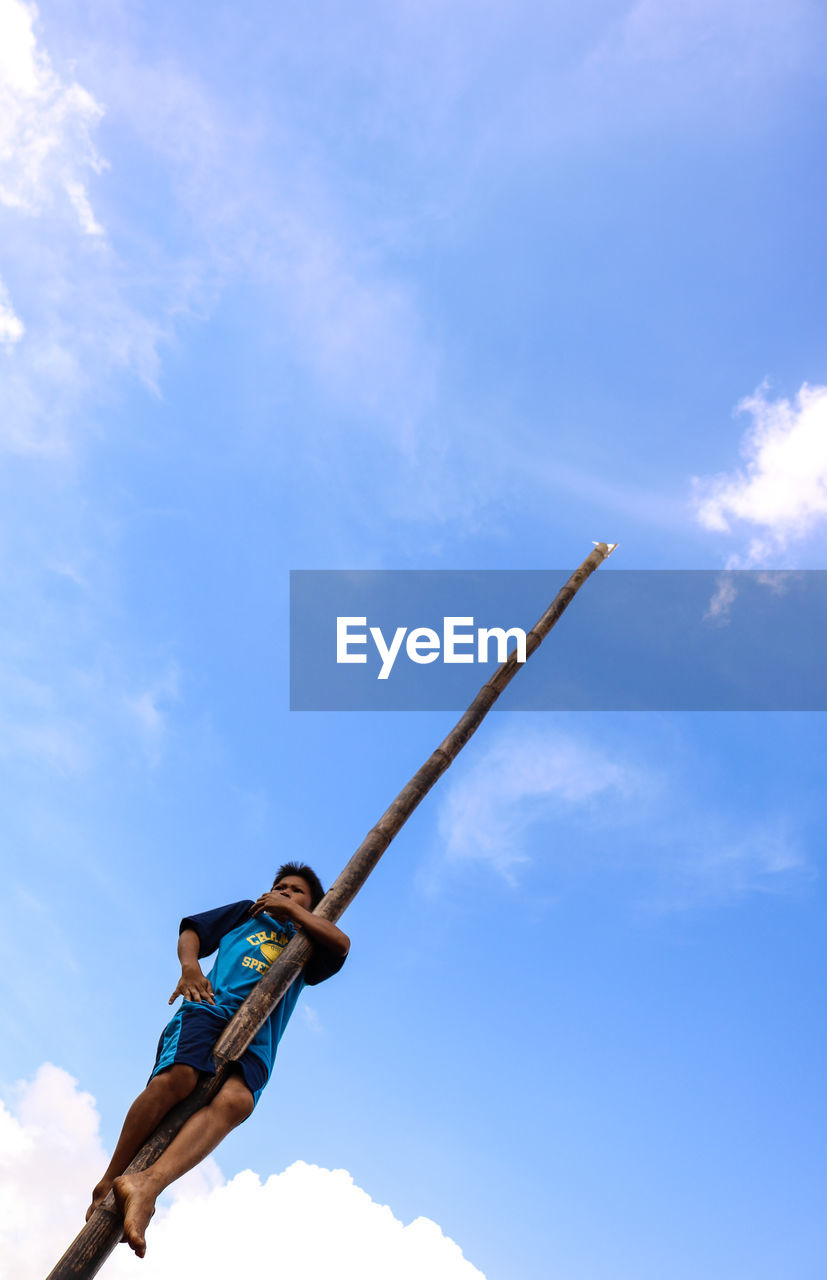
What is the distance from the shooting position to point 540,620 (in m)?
6.53

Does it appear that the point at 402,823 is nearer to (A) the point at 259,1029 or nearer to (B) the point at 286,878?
(B) the point at 286,878

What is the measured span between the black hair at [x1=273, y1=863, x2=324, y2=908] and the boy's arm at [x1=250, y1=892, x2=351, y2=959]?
1.88 feet

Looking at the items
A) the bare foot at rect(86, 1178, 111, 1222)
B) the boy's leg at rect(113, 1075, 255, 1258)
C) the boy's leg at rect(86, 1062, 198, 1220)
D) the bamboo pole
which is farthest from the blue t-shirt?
the bare foot at rect(86, 1178, 111, 1222)

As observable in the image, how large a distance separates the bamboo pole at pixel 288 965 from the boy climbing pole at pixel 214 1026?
0.06m

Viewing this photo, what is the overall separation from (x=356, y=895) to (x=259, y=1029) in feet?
3.25

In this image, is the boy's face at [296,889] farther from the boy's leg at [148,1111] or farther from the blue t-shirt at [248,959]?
the boy's leg at [148,1111]

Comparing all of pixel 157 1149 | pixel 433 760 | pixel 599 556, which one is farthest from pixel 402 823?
pixel 599 556

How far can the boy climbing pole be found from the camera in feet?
11.4

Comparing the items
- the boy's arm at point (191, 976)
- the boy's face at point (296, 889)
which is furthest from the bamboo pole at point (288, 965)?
the boy's face at point (296, 889)

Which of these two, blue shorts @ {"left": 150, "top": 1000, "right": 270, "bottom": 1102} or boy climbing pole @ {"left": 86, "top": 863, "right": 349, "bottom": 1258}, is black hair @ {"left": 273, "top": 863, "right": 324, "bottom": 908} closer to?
boy climbing pole @ {"left": 86, "top": 863, "right": 349, "bottom": 1258}

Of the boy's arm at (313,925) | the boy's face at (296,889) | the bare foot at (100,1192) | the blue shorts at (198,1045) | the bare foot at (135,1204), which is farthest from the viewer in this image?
the boy's face at (296,889)

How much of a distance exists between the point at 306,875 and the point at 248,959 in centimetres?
87

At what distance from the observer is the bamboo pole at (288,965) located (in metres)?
3.21

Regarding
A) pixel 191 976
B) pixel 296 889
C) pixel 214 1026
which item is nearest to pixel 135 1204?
pixel 214 1026
